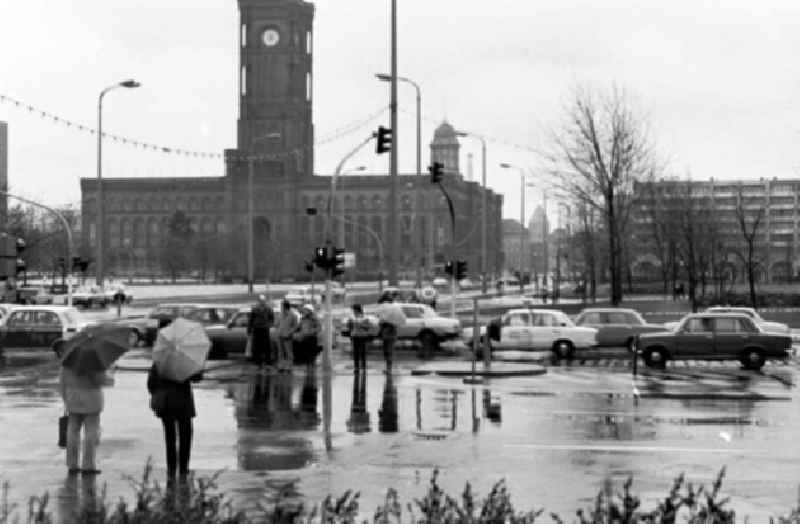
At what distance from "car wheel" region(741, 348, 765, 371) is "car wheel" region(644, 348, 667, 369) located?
1914mm

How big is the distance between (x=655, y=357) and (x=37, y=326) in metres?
18.2

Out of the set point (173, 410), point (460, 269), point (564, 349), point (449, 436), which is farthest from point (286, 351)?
point (173, 410)

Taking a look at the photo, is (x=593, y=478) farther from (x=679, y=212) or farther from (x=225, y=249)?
(x=225, y=249)

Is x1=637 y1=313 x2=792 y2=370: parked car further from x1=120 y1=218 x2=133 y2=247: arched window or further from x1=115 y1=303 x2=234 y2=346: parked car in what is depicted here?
x1=120 y1=218 x2=133 y2=247: arched window

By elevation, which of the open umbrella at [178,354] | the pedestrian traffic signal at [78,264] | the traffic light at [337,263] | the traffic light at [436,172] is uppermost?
the traffic light at [436,172]

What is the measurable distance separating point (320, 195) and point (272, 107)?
514 inches

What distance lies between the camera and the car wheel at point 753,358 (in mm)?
31812

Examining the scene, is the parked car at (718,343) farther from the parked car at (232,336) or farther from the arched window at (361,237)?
the arched window at (361,237)

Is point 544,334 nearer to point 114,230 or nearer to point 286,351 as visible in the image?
point 286,351

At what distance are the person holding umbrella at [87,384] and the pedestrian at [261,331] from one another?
15.6m

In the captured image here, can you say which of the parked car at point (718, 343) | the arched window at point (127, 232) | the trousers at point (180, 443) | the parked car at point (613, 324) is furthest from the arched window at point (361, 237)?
the trousers at point (180, 443)

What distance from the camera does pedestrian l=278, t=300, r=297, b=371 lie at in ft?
99.2

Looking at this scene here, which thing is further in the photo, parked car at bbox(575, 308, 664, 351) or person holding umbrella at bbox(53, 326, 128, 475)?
parked car at bbox(575, 308, 664, 351)

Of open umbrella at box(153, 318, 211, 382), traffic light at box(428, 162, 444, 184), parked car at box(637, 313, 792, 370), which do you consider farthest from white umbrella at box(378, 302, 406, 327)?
traffic light at box(428, 162, 444, 184)
